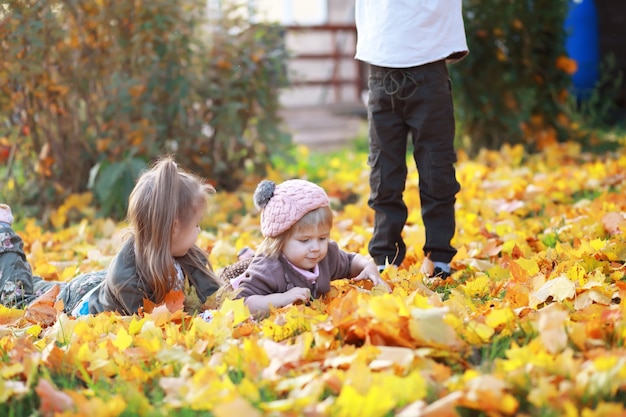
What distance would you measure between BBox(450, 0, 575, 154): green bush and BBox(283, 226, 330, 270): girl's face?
14.5 ft

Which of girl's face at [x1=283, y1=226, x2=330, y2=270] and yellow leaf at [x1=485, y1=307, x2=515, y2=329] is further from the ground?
girl's face at [x1=283, y1=226, x2=330, y2=270]

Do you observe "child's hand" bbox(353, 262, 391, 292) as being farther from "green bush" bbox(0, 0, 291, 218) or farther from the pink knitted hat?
"green bush" bbox(0, 0, 291, 218)

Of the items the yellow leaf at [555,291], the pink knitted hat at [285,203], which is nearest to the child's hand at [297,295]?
the pink knitted hat at [285,203]

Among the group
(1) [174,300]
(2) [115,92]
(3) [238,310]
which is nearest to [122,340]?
(3) [238,310]

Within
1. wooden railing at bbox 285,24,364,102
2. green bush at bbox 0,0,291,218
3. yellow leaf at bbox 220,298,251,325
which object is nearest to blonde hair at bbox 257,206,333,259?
yellow leaf at bbox 220,298,251,325

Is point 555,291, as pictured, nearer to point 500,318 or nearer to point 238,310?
point 500,318

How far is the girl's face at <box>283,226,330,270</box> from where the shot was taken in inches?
105

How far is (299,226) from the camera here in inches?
106

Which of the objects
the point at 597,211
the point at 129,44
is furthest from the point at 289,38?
the point at 597,211

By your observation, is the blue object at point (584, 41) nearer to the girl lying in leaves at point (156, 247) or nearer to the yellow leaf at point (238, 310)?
the girl lying in leaves at point (156, 247)

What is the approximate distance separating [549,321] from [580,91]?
8.62 m

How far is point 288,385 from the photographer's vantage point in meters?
1.80

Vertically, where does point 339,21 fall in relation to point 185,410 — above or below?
above

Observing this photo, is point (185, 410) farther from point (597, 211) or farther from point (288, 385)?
point (597, 211)
